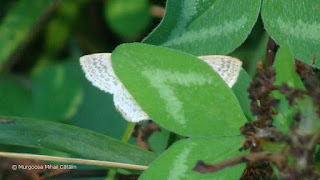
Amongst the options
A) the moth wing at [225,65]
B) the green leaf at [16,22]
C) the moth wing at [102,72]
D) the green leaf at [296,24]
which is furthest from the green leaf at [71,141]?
the green leaf at [16,22]

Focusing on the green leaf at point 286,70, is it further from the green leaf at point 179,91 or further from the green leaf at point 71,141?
the green leaf at point 71,141

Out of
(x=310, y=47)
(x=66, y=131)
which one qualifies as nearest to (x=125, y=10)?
(x=66, y=131)

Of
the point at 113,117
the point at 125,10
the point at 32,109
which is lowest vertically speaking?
the point at 32,109

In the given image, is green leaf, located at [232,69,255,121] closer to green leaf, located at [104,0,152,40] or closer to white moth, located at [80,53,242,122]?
white moth, located at [80,53,242,122]

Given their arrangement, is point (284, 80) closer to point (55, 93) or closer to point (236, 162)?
point (236, 162)

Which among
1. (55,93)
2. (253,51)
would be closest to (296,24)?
(253,51)

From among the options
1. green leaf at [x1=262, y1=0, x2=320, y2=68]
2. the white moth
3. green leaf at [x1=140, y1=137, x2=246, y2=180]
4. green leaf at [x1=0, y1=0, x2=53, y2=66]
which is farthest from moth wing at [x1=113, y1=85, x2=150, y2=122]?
green leaf at [x1=0, y1=0, x2=53, y2=66]

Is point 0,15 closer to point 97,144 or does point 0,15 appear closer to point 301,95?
point 97,144
